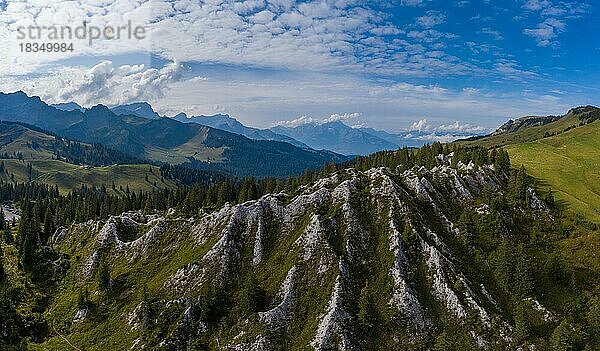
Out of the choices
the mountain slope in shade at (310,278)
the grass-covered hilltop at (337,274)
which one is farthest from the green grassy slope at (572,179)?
the mountain slope in shade at (310,278)

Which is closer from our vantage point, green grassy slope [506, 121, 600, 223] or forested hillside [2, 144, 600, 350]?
forested hillside [2, 144, 600, 350]

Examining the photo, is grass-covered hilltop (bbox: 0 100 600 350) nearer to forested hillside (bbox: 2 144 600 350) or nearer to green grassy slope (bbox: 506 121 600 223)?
forested hillside (bbox: 2 144 600 350)

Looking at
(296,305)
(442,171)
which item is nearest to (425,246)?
(296,305)

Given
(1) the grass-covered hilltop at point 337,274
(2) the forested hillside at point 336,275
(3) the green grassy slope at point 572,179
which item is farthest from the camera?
(3) the green grassy slope at point 572,179

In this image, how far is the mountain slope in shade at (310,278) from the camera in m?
84.3

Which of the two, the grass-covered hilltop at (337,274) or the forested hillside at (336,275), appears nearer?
the grass-covered hilltop at (337,274)

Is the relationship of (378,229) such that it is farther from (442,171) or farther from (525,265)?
(442,171)

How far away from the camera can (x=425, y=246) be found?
97.4m

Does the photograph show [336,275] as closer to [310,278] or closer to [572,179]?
[310,278]

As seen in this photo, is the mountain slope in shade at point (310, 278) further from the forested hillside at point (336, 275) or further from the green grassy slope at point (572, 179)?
the green grassy slope at point (572, 179)

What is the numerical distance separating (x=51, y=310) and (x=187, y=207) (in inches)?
2107

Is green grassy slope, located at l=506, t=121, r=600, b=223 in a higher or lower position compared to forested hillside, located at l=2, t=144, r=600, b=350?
higher

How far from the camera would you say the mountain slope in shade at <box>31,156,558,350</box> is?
84312 millimetres

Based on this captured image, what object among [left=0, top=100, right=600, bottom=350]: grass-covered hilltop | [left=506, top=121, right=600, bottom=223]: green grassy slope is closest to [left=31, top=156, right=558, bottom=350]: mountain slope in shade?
[left=0, top=100, right=600, bottom=350]: grass-covered hilltop
